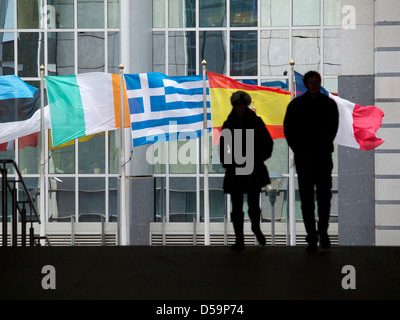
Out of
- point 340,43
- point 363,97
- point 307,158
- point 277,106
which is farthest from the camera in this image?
point 340,43

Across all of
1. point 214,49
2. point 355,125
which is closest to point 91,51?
point 214,49

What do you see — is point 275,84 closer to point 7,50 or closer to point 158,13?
point 158,13

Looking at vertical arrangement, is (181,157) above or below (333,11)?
below

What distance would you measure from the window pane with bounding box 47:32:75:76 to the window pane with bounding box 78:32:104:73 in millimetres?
225

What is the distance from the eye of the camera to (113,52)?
65.9ft

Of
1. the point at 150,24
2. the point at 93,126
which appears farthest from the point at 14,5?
the point at 93,126

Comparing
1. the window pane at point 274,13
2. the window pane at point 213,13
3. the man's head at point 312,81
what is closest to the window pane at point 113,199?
the window pane at point 213,13

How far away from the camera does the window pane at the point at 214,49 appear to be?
20.1m

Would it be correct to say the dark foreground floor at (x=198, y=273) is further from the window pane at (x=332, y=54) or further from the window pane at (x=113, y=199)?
the window pane at (x=332, y=54)

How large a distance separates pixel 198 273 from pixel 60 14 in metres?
14.3

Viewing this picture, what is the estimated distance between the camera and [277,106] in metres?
16.1

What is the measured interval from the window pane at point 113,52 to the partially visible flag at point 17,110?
3.00m

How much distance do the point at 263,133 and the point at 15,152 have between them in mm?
12847
